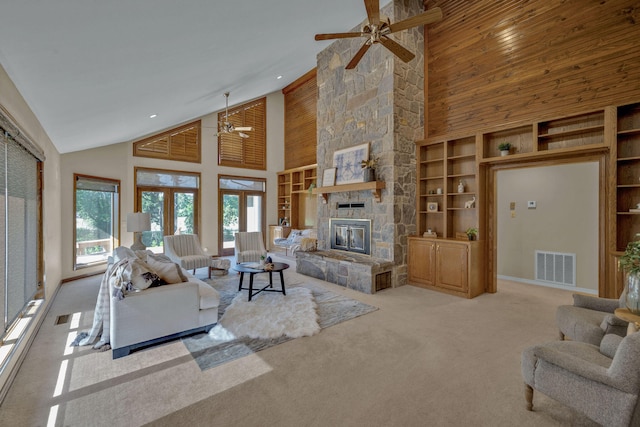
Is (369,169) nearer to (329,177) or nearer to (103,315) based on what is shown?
(329,177)

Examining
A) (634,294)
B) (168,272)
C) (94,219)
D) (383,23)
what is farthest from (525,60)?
(94,219)

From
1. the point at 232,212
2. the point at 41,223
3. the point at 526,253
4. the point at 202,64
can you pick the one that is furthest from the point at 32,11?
the point at 232,212

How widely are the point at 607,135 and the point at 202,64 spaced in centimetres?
487

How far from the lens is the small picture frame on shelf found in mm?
6102

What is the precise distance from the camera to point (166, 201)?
24.8ft

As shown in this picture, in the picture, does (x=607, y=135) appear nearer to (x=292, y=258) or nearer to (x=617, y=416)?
(x=617, y=416)

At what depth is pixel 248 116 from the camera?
358 inches

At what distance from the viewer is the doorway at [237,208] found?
858 centimetres

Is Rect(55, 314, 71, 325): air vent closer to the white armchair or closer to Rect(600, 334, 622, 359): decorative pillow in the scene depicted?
the white armchair

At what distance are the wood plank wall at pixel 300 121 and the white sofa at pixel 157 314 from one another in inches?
244

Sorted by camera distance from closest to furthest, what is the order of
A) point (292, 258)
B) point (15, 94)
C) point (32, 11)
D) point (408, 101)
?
point (32, 11) → point (15, 94) → point (408, 101) → point (292, 258)

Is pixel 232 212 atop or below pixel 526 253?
atop

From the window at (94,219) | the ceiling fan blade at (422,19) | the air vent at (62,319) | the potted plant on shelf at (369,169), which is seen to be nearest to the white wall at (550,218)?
the potted plant on shelf at (369,169)

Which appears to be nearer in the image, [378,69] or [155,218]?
[378,69]
